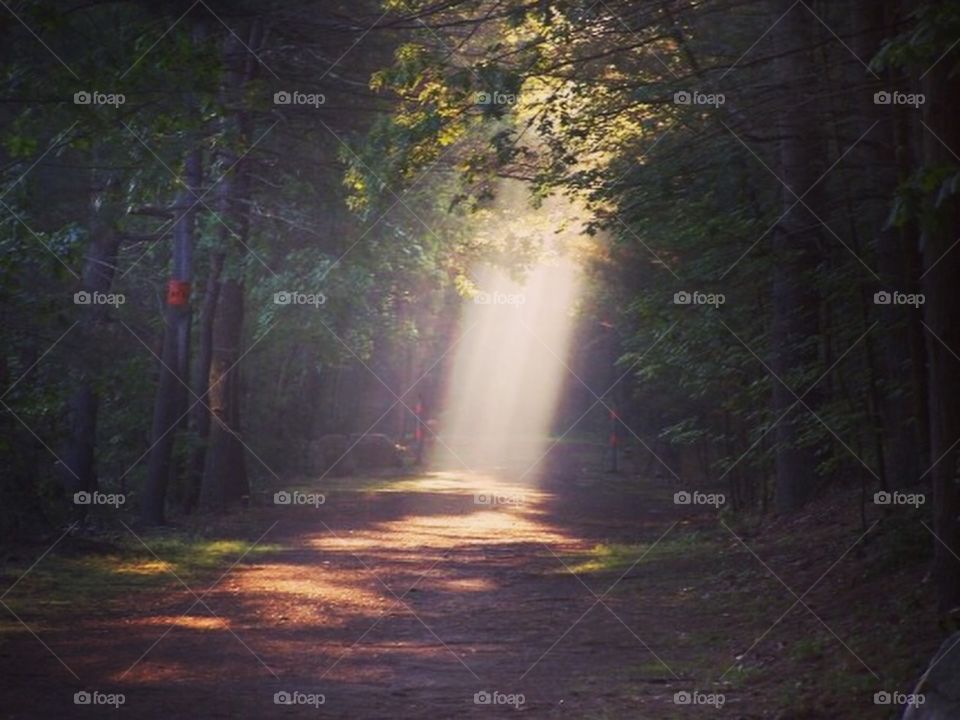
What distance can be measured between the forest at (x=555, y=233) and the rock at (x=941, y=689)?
0.10 ft

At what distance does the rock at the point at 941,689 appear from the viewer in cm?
715

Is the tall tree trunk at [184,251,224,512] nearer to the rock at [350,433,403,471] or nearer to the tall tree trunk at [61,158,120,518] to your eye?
the tall tree trunk at [61,158,120,518]

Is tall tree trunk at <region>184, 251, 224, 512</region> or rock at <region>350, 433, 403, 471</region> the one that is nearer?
tall tree trunk at <region>184, 251, 224, 512</region>

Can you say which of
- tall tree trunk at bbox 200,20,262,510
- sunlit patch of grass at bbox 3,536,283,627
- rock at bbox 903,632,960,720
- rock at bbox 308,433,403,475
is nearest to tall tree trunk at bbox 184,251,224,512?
tall tree trunk at bbox 200,20,262,510

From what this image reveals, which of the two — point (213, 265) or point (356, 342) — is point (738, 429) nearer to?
point (213, 265)

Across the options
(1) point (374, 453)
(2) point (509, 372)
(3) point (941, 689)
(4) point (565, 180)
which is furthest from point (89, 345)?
(2) point (509, 372)

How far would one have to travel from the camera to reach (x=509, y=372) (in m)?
83.4

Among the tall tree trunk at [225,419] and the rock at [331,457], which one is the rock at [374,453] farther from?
the tall tree trunk at [225,419]

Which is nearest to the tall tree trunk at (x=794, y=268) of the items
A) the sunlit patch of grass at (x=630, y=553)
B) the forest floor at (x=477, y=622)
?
the forest floor at (x=477, y=622)

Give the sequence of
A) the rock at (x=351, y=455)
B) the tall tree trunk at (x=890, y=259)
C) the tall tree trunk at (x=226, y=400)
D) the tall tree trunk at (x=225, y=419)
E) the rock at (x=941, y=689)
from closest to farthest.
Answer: the rock at (x=941, y=689) < the tall tree trunk at (x=890, y=259) < the tall tree trunk at (x=226, y=400) < the tall tree trunk at (x=225, y=419) < the rock at (x=351, y=455)

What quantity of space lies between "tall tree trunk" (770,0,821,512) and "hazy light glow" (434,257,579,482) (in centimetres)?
1706

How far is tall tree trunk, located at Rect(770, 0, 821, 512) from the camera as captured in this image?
1485 cm

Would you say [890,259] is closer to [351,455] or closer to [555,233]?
[555,233]

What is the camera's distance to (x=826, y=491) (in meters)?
20.0
